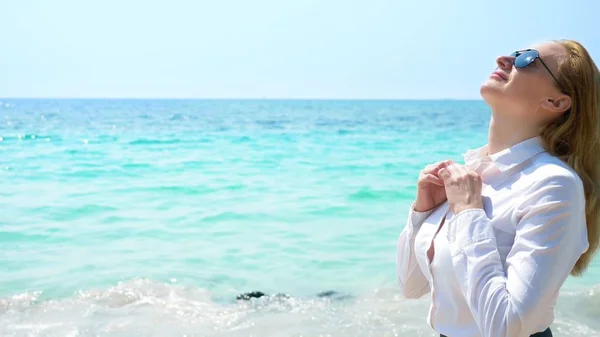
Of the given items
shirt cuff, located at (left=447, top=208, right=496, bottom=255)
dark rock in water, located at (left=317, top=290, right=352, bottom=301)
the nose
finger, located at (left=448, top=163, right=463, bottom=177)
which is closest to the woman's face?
the nose

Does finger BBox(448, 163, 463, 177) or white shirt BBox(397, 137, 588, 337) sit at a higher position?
finger BBox(448, 163, 463, 177)

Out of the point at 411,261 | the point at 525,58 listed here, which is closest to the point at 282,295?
the point at 411,261

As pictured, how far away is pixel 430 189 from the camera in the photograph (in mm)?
2398

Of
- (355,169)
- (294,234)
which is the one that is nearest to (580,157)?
(294,234)

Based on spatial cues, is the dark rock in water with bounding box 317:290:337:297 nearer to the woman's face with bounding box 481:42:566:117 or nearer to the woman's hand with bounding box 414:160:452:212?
the woman's hand with bounding box 414:160:452:212

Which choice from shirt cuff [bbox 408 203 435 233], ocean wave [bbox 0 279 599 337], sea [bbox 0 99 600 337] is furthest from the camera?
sea [bbox 0 99 600 337]

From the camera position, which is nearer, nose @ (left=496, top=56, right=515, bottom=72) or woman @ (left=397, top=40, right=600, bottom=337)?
woman @ (left=397, top=40, right=600, bottom=337)

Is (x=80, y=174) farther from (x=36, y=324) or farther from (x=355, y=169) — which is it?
(x=36, y=324)

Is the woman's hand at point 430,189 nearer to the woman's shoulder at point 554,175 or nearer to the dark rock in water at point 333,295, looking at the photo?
the woman's shoulder at point 554,175

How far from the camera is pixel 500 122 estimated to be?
227 cm

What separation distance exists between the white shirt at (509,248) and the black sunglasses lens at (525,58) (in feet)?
0.80

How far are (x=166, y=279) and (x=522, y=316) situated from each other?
5450mm

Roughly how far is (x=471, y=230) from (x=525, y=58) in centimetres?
59

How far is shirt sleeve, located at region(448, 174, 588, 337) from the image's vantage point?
1898mm
